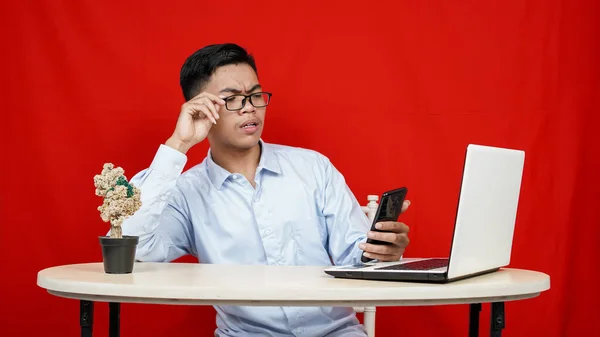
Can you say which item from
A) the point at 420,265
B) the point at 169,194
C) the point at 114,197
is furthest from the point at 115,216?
the point at 420,265

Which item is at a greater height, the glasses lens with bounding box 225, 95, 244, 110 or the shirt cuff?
the glasses lens with bounding box 225, 95, 244, 110

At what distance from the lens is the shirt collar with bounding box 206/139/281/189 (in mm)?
2240

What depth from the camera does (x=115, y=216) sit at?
5.35 feet

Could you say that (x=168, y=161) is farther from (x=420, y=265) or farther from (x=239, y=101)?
(x=420, y=265)

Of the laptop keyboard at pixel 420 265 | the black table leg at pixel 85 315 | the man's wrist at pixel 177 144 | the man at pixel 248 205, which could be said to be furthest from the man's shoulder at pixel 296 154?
the black table leg at pixel 85 315

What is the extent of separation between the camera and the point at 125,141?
9.20ft

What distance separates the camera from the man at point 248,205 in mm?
2104

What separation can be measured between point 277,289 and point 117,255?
0.44m

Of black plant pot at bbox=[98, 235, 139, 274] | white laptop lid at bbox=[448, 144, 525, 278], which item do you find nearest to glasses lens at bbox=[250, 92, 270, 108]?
black plant pot at bbox=[98, 235, 139, 274]

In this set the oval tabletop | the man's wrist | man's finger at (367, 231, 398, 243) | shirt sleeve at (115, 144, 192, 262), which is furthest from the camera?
the man's wrist

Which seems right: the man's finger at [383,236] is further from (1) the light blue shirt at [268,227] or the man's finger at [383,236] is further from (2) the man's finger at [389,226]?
(1) the light blue shirt at [268,227]

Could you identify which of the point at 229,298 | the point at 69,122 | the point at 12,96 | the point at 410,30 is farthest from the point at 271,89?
the point at 229,298

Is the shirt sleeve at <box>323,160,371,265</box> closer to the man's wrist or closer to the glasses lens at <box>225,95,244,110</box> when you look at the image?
the glasses lens at <box>225,95,244,110</box>

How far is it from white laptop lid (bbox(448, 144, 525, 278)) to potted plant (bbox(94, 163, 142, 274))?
0.70 metres
